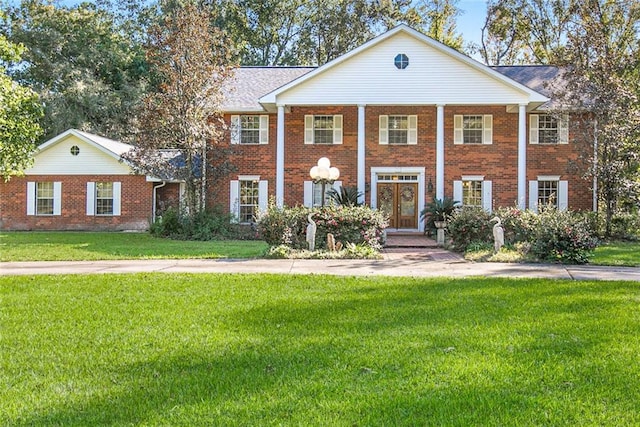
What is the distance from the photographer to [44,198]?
22.4 metres

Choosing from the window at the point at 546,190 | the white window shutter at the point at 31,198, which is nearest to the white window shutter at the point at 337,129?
the window at the point at 546,190

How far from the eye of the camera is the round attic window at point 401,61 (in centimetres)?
1902

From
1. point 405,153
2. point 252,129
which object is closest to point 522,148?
point 405,153

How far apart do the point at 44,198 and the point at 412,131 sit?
1600cm

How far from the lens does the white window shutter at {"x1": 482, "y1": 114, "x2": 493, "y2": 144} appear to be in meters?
20.4

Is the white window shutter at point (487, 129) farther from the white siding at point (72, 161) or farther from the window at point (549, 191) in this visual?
the white siding at point (72, 161)

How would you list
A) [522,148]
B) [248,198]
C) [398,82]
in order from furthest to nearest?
[248,198]
[398,82]
[522,148]

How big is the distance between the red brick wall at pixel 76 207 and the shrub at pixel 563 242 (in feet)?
52.5

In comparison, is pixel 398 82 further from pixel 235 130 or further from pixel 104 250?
pixel 104 250

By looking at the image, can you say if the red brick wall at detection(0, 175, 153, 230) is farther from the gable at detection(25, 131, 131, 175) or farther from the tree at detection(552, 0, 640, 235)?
the tree at detection(552, 0, 640, 235)

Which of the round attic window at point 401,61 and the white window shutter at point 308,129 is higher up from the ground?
the round attic window at point 401,61

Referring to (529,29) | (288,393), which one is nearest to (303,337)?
(288,393)

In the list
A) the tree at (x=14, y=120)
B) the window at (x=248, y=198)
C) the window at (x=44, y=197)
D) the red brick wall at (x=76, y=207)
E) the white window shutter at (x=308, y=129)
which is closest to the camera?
the tree at (x=14, y=120)

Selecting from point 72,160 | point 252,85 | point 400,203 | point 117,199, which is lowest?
point 400,203
